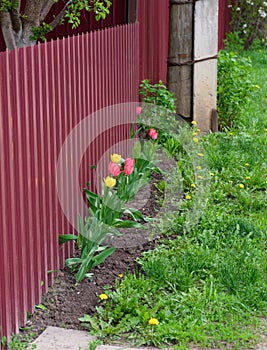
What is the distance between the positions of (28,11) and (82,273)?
234cm

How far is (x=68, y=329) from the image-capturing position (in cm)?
A: 401

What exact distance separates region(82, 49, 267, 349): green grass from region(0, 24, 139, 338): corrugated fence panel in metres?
0.43

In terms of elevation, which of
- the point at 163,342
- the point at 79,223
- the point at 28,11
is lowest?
the point at 163,342

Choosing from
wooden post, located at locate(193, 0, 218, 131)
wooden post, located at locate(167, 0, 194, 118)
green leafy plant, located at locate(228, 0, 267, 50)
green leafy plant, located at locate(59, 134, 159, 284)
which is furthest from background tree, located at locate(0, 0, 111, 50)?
green leafy plant, located at locate(228, 0, 267, 50)

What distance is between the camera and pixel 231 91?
348 inches

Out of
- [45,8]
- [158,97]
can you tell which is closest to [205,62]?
[158,97]

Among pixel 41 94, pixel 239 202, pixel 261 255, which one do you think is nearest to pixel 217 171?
pixel 239 202

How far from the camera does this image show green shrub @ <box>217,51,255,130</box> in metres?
8.78

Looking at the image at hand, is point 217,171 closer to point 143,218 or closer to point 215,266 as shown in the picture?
point 143,218

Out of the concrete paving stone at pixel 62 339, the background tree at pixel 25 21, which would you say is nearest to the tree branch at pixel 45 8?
the background tree at pixel 25 21

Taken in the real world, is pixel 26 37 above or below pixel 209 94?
above

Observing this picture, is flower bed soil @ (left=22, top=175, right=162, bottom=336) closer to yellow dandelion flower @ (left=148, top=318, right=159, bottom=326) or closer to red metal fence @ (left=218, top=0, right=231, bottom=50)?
yellow dandelion flower @ (left=148, top=318, right=159, bottom=326)

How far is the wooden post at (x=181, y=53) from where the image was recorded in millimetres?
7918

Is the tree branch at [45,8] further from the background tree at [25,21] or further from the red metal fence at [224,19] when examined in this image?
the red metal fence at [224,19]
